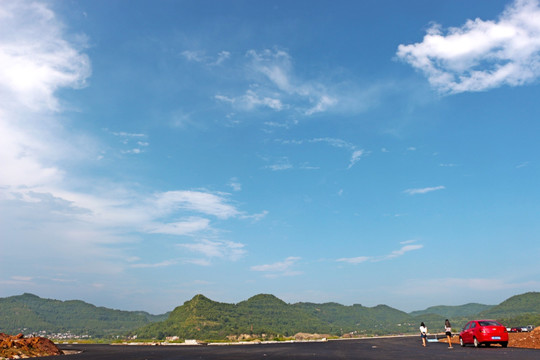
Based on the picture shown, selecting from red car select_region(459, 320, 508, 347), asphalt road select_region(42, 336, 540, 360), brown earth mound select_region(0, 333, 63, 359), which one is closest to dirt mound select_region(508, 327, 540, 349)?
red car select_region(459, 320, 508, 347)

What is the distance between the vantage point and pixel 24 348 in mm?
34062

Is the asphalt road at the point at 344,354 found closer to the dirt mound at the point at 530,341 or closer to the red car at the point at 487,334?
the red car at the point at 487,334

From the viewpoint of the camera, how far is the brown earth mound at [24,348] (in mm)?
31623

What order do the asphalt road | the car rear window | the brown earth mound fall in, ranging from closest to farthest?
the asphalt road → the car rear window → the brown earth mound

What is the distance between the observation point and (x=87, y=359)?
27.7 m

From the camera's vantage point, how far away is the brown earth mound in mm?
31623

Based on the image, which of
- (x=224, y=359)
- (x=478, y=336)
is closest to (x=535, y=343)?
(x=478, y=336)

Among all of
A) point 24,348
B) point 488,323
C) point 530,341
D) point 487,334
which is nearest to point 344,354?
point 487,334

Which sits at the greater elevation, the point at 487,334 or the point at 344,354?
the point at 487,334

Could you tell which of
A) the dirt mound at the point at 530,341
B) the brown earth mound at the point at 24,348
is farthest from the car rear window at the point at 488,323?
the brown earth mound at the point at 24,348

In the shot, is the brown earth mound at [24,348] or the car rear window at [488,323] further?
the brown earth mound at [24,348]

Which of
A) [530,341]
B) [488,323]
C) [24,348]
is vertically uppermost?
[488,323]

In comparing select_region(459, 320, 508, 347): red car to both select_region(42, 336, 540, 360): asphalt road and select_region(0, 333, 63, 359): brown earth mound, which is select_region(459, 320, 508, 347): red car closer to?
select_region(42, 336, 540, 360): asphalt road

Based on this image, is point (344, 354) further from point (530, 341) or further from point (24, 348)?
point (24, 348)
